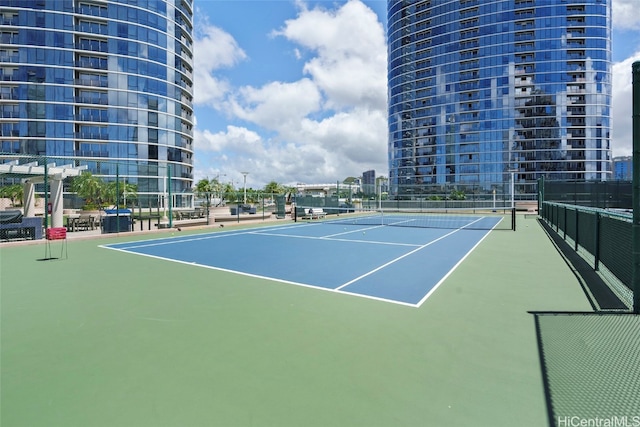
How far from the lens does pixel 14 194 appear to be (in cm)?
4550

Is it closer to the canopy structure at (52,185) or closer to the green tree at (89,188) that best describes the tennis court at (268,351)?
the canopy structure at (52,185)

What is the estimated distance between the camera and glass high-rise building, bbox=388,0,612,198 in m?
84.8

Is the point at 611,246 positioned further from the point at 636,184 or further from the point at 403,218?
the point at 403,218

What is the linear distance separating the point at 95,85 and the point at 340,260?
66844 mm

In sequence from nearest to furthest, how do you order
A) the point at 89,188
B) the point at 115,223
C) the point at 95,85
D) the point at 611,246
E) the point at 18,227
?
the point at 611,246, the point at 18,227, the point at 115,223, the point at 89,188, the point at 95,85

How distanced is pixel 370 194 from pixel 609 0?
91979mm

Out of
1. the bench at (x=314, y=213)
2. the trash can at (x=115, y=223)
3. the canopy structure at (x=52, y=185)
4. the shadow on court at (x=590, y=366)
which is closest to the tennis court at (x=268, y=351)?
the shadow on court at (x=590, y=366)

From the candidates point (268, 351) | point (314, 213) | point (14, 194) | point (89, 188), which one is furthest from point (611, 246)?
point (14, 194)

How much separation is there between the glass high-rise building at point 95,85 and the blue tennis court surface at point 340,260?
46.2m

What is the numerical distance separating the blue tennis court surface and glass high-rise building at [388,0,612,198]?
6646cm

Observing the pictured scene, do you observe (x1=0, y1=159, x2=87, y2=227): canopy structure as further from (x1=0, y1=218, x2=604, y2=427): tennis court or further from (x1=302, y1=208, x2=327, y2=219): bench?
(x1=302, y1=208, x2=327, y2=219): bench

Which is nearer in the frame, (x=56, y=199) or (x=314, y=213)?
(x=56, y=199)

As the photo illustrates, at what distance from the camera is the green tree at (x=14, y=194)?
147ft

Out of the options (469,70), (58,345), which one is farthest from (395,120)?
(58,345)
